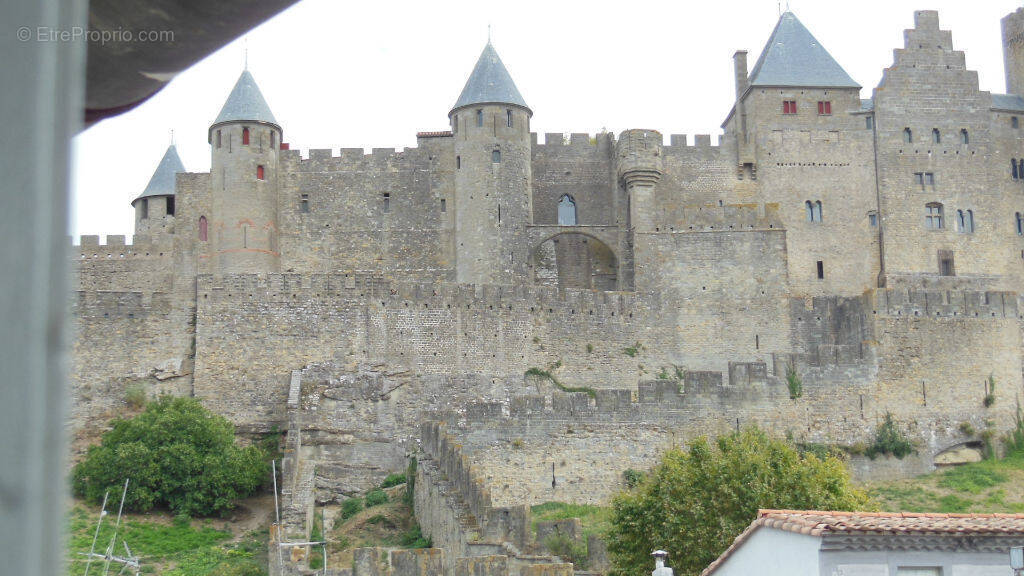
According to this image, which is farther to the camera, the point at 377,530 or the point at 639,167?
the point at 639,167

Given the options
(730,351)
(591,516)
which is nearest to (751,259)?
(730,351)

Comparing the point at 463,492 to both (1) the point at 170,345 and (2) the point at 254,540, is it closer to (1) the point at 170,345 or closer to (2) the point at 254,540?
(2) the point at 254,540

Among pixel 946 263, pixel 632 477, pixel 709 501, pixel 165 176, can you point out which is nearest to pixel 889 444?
pixel 632 477

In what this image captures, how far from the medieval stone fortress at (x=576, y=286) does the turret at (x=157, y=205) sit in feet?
0.41

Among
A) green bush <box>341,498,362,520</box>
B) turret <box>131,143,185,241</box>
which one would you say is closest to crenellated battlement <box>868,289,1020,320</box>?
green bush <box>341,498,362,520</box>

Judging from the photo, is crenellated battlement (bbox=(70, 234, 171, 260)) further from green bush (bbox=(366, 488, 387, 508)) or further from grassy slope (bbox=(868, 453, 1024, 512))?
grassy slope (bbox=(868, 453, 1024, 512))

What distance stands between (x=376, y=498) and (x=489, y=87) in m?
20.3

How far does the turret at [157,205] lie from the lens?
52.8 meters

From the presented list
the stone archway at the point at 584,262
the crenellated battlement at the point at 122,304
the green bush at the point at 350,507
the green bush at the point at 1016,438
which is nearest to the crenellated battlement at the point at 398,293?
the crenellated battlement at the point at 122,304

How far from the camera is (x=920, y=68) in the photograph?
5628 centimetres

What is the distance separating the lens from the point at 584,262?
54.2m

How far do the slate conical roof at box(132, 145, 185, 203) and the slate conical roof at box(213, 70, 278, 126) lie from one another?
3535mm

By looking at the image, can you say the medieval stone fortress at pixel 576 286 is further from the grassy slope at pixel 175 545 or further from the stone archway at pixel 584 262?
the grassy slope at pixel 175 545

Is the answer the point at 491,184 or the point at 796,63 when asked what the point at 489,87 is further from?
the point at 796,63
